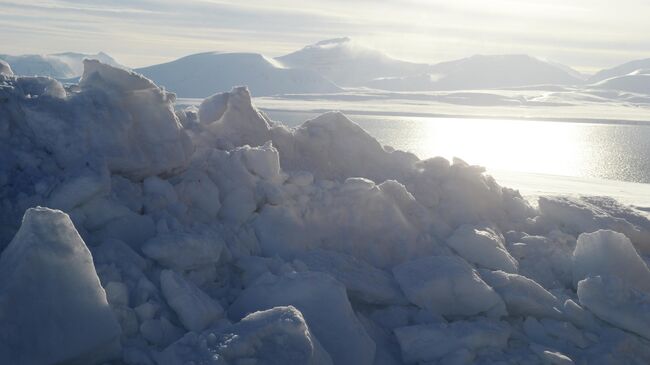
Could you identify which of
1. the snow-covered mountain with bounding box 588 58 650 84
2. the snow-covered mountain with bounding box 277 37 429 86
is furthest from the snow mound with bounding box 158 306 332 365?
the snow-covered mountain with bounding box 588 58 650 84

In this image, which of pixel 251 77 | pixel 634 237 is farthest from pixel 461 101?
pixel 634 237

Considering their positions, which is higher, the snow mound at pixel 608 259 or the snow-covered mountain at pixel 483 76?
the snow mound at pixel 608 259

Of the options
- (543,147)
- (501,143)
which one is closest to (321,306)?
(543,147)

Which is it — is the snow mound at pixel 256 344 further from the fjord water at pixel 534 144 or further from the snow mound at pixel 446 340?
the fjord water at pixel 534 144

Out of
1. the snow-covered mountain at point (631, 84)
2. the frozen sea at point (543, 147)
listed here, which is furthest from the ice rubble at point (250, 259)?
the snow-covered mountain at point (631, 84)

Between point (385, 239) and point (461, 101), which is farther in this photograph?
point (461, 101)

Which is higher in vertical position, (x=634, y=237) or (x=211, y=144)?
(x=211, y=144)

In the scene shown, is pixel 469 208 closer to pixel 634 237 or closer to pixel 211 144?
pixel 634 237
